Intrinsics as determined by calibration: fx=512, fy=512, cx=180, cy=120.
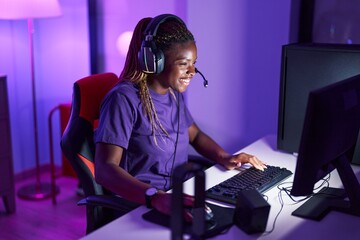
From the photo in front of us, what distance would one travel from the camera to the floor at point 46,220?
9.02ft

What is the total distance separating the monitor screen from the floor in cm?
130

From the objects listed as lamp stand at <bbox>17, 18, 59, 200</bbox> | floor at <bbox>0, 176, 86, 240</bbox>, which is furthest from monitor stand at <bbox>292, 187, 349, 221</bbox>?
lamp stand at <bbox>17, 18, 59, 200</bbox>

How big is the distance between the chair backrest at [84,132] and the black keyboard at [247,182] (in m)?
0.43

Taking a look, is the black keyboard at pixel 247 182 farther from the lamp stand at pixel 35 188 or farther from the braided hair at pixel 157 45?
the lamp stand at pixel 35 188

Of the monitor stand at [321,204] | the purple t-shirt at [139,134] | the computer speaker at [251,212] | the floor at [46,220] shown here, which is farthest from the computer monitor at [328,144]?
the floor at [46,220]

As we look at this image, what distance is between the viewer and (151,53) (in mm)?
1678

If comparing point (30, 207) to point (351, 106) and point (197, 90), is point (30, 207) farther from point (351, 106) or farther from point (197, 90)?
point (351, 106)

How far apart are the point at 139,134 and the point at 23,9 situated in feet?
5.21

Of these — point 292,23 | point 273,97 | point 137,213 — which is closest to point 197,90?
point 273,97

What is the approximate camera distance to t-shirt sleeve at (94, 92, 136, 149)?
1.66 m

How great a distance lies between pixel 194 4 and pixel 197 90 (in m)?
0.43

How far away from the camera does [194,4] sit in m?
2.54

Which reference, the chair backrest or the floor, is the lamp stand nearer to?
the floor

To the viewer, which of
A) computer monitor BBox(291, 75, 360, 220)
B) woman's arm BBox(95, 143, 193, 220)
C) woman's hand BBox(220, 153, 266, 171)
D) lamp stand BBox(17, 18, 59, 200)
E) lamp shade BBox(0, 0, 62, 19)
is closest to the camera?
computer monitor BBox(291, 75, 360, 220)
